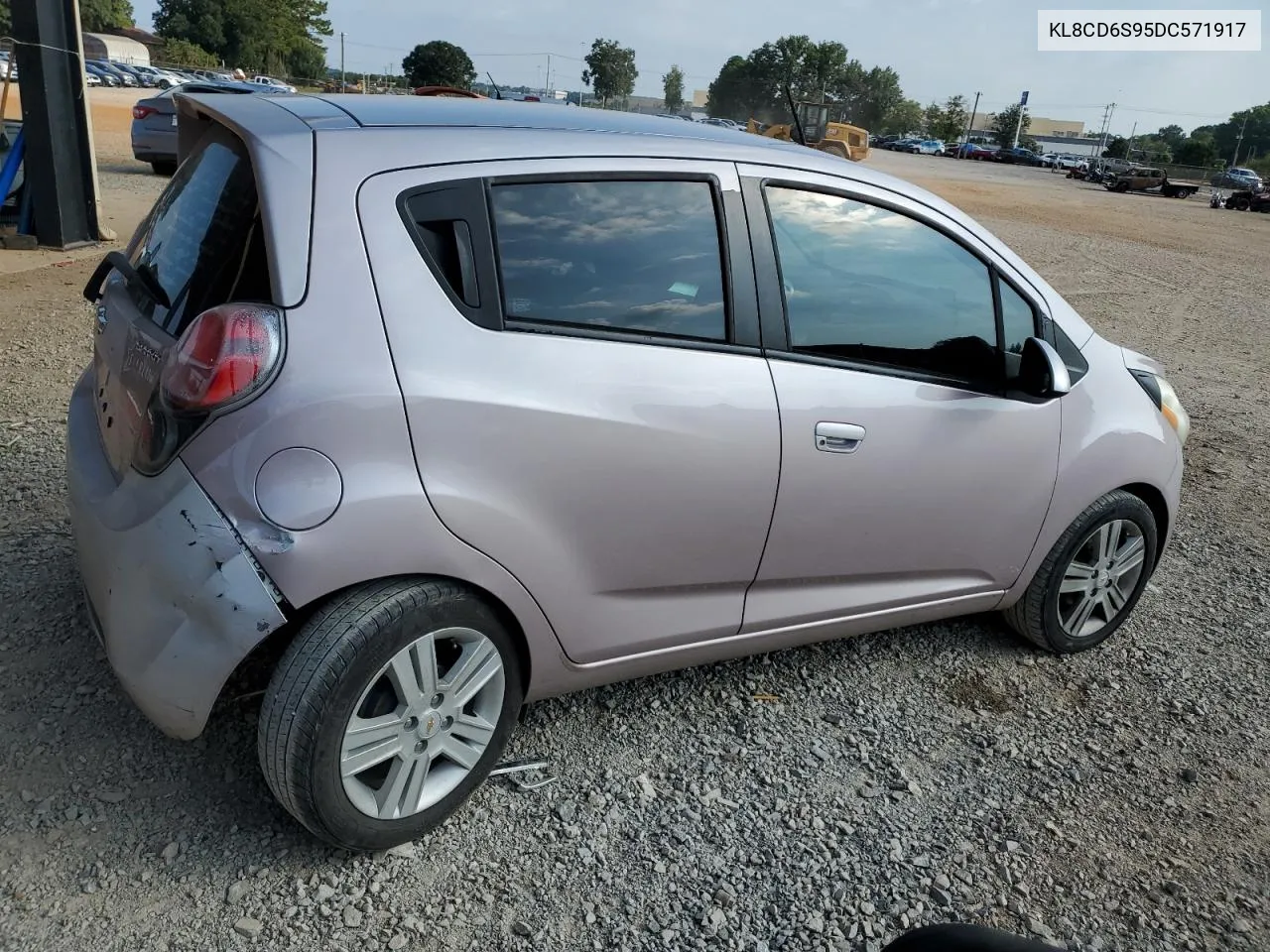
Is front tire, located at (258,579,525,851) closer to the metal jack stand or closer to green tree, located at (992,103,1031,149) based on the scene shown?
the metal jack stand

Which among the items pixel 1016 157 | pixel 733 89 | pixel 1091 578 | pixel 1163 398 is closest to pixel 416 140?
pixel 1091 578

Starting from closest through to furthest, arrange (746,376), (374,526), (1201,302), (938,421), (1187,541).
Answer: (374,526) < (746,376) < (938,421) < (1187,541) < (1201,302)

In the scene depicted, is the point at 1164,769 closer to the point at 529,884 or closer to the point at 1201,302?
the point at 529,884

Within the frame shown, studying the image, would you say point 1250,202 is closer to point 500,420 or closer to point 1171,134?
point 500,420

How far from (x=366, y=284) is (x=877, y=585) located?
1.83 m

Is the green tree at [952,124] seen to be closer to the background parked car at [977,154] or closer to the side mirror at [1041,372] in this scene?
the background parked car at [977,154]

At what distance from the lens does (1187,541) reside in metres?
4.93

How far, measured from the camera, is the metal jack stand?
110 inches

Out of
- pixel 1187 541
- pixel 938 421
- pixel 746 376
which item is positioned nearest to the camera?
pixel 746 376

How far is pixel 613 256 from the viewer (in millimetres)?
2578

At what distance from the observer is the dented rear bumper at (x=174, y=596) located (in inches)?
84.4

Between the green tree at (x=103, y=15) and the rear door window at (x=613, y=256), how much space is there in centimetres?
10953

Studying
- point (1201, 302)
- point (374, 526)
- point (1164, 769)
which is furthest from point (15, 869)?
point (1201, 302)

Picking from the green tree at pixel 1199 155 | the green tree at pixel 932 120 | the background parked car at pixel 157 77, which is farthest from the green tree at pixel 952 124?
the background parked car at pixel 157 77
